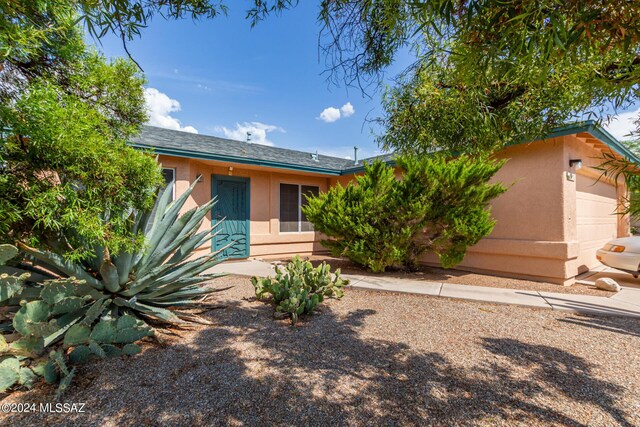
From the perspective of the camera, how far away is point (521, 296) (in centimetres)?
482

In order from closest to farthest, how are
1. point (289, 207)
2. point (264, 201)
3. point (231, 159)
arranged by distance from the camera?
point (231, 159) < point (264, 201) < point (289, 207)

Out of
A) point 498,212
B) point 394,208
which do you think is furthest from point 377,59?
point 498,212

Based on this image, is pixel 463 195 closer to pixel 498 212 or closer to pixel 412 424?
pixel 498 212

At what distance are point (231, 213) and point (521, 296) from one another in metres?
7.45

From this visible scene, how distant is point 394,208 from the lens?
20.7ft

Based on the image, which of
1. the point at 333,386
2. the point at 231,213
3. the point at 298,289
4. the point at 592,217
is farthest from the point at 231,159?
the point at 592,217

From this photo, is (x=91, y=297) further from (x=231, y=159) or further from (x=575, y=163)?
(x=575, y=163)

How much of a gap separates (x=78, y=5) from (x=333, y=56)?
2115mm

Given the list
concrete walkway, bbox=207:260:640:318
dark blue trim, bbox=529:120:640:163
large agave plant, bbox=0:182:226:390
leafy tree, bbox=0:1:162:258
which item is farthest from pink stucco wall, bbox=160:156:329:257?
dark blue trim, bbox=529:120:640:163

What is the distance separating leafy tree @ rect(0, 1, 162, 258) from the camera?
1.88m

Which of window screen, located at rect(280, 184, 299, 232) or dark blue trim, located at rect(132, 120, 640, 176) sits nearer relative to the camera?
dark blue trim, located at rect(132, 120, 640, 176)

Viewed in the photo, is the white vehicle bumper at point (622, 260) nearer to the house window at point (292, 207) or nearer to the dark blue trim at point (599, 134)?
the dark blue trim at point (599, 134)

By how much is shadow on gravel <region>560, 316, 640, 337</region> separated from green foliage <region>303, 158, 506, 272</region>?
2380 mm

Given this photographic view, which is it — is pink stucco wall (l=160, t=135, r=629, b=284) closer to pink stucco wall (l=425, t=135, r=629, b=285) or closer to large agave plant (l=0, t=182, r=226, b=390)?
pink stucco wall (l=425, t=135, r=629, b=285)
